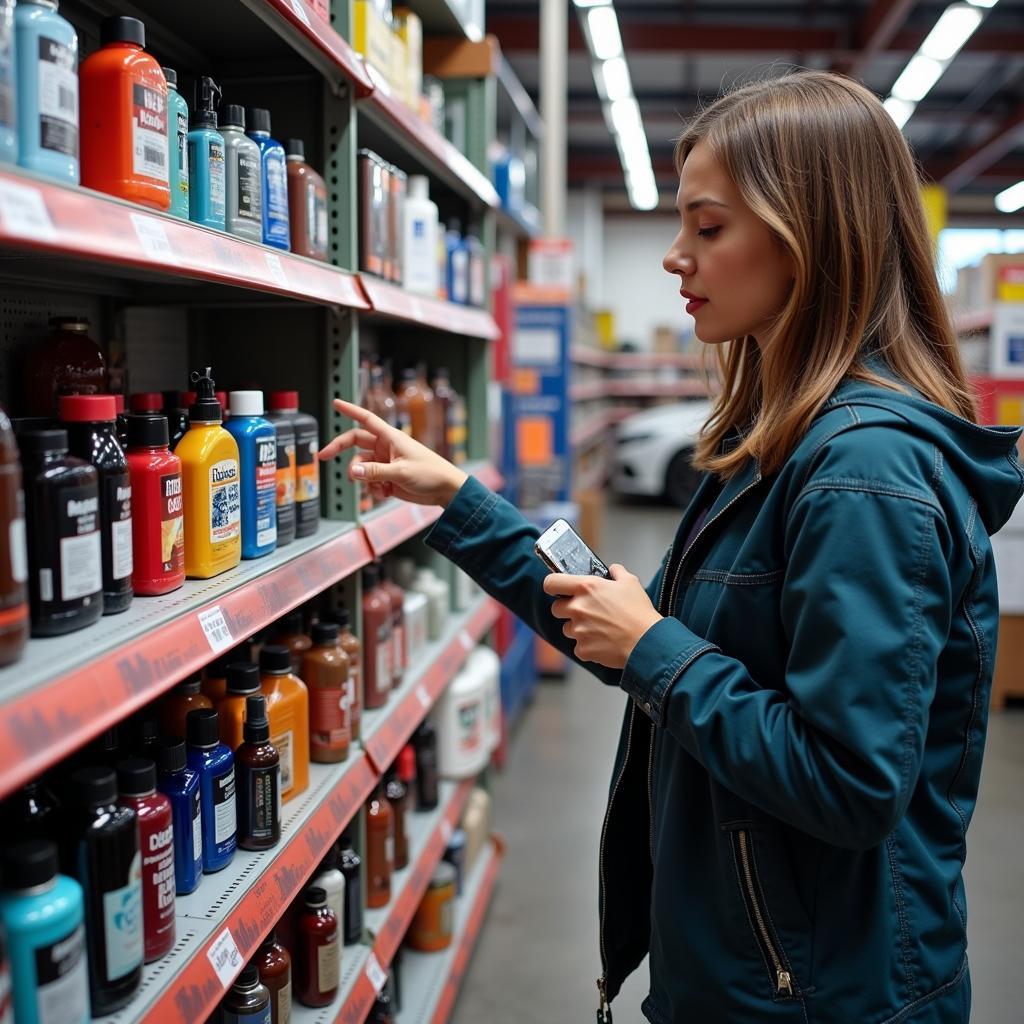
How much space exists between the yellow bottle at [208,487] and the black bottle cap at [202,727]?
0.61ft

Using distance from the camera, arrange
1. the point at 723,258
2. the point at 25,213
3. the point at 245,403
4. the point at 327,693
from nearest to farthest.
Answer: the point at 25,213
the point at 723,258
the point at 245,403
the point at 327,693

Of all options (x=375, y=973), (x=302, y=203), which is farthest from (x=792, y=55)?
(x=375, y=973)

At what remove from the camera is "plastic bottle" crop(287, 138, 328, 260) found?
1688 millimetres

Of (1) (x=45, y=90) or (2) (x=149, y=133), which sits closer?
(1) (x=45, y=90)

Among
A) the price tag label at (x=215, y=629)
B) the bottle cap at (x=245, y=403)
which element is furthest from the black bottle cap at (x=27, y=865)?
the bottle cap at (x=245, y=403)

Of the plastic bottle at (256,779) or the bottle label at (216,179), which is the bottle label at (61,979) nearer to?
the plastic bottle at (256,779)

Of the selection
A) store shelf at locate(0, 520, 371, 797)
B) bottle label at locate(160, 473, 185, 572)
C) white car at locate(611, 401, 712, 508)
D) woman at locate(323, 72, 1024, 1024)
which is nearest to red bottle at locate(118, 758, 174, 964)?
store shelf at locate(0, 520, 371, 797)

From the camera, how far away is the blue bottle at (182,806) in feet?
4.26

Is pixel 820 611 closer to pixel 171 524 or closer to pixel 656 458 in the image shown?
pixel 171 524

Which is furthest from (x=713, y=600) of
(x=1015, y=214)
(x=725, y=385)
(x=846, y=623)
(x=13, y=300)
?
(x=1015, y=214)

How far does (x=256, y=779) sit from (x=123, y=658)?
514mm

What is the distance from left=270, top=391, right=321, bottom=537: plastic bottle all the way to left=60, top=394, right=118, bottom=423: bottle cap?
1.89ft

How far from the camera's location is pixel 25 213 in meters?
0.84

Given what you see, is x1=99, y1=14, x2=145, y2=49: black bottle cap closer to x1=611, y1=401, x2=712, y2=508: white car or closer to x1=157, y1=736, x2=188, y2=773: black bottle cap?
x1=157, y1=736, x2=188, y2=773: black bottle cap
